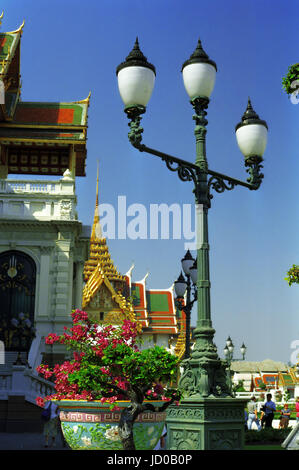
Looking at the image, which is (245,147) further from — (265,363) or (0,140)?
(265,363)

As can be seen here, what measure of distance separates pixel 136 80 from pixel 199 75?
106 centimetres

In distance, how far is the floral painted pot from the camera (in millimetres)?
5801

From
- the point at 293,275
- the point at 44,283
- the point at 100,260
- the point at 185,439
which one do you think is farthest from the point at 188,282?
the point at 100,260

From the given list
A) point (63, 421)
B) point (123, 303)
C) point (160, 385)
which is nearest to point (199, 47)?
point (160, 385)

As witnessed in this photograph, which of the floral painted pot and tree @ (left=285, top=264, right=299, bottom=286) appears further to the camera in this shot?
tree @ (left=285, top=264, right=299, bottom=286)

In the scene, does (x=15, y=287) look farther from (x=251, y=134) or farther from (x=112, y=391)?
(x=112, y=391)

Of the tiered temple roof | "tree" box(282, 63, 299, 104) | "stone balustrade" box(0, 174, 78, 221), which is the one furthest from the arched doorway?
the tiered temple roof

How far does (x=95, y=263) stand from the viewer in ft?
184

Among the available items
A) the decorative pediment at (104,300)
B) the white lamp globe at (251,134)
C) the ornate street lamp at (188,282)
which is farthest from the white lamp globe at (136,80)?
the decorative pediment at (104,300)

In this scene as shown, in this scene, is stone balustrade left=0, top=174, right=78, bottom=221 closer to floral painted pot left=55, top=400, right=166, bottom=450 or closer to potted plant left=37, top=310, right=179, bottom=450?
potted plant left=37, top=310, right=179, bottom=450

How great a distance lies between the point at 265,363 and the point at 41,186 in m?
70.4

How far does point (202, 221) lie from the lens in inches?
299

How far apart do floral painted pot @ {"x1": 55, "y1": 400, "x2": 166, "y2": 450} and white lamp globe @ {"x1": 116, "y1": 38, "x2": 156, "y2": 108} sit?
3.97 metres

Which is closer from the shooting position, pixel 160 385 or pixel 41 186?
pixel 160 385
